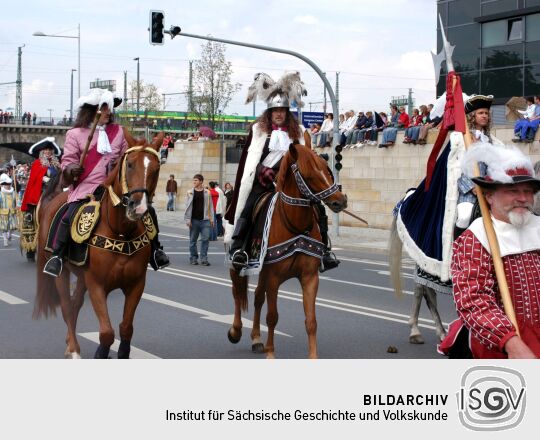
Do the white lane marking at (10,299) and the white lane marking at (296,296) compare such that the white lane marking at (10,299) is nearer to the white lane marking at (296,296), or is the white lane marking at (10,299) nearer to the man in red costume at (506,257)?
the white lane marking at (296,296)

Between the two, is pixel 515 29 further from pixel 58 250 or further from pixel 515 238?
pixel 515 238

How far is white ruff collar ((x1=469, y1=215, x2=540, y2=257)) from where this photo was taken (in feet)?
13.4

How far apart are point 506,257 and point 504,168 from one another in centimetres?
43

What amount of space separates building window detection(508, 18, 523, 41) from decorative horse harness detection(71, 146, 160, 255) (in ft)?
99.5

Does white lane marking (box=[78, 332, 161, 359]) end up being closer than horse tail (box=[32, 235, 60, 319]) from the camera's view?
Yes

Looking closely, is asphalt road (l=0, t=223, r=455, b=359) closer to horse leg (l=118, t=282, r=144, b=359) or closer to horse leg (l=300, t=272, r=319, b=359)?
horse leg (l=300, t=272, r=319, b=359)

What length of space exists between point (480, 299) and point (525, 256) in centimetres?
33

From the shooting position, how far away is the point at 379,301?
12.3m

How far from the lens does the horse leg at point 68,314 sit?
7820mm

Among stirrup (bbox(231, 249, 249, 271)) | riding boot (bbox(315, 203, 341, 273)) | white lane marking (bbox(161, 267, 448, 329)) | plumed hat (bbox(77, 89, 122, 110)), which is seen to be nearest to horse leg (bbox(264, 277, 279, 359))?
stirrup (bbox(231, 249, 249, 271))

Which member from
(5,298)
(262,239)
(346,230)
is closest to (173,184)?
(346,230)

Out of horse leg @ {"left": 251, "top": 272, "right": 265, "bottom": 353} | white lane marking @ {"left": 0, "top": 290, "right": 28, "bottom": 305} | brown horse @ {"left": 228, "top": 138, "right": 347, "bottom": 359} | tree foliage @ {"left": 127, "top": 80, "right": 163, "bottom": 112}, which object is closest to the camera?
brown horse @ {"left": 228, "top": 138, "right": 347, "bottom": 359}
